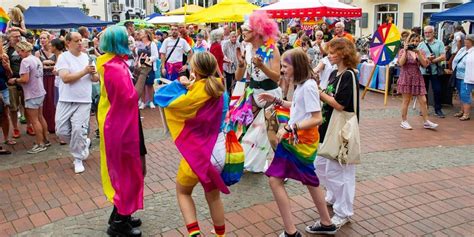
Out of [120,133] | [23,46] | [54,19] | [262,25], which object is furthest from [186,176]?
[54,19]

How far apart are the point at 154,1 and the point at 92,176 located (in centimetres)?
4947

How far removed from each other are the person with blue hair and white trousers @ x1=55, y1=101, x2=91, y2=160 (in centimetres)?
208

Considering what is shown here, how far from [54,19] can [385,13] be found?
17.6 meters

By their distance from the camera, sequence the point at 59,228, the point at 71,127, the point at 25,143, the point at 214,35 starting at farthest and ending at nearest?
Answer: 1. the point at 214,35
2. the point at 25,143
3. the point at 71,127
4. the point at 59,228

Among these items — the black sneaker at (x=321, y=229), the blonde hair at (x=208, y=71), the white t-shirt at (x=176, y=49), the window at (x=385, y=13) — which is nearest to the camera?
the blonde hair at (x=208, y=71)

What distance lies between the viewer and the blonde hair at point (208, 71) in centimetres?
322

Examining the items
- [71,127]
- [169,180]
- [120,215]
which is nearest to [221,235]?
[120,215]

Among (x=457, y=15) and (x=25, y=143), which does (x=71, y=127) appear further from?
(x=457, y=15)

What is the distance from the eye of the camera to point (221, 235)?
3.52 meters

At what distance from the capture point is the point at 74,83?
5.63 metres

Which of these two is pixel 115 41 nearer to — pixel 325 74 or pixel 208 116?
pixel 208 116

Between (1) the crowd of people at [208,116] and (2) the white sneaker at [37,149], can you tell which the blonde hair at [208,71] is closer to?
(1) the crowd of people at [208,116]

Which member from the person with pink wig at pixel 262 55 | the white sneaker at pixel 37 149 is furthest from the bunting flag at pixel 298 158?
the white sneaker at pixel 37 149

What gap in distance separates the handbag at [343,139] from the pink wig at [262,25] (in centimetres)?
130
